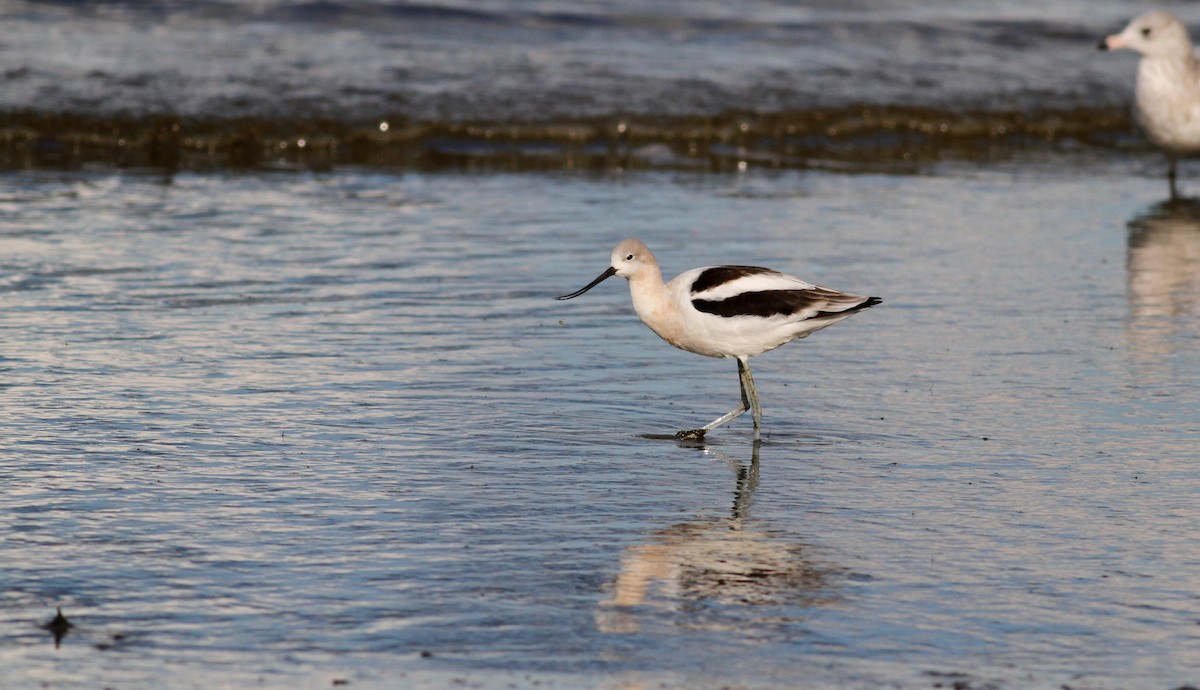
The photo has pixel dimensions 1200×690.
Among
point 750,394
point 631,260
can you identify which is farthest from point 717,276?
point 750,394

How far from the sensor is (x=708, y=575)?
205 inches

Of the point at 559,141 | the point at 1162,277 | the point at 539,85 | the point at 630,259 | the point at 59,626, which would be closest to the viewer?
the point at 59,626

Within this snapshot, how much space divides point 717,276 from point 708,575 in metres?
2.31

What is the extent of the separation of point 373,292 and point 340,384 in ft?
7.43

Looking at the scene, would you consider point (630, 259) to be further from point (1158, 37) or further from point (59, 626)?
point (1158, 37)

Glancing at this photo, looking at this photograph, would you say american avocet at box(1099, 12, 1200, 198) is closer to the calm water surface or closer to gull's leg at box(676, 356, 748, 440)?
the calm water surface

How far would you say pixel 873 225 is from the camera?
41.6 ft

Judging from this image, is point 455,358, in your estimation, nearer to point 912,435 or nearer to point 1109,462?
point 912,435

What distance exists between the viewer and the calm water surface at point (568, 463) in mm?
4586

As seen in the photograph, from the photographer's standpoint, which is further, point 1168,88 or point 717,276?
point 1168,88

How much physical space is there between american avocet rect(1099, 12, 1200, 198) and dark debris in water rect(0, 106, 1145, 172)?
8.04ft

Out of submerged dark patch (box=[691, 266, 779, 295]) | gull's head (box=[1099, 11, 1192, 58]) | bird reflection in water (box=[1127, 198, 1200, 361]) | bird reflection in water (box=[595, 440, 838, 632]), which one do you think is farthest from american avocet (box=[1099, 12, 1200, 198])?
bird reflection in water (box=[595, 440, 838, 632])

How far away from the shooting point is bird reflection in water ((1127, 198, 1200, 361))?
8.99 meters

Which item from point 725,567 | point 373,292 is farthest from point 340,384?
point 725,567
